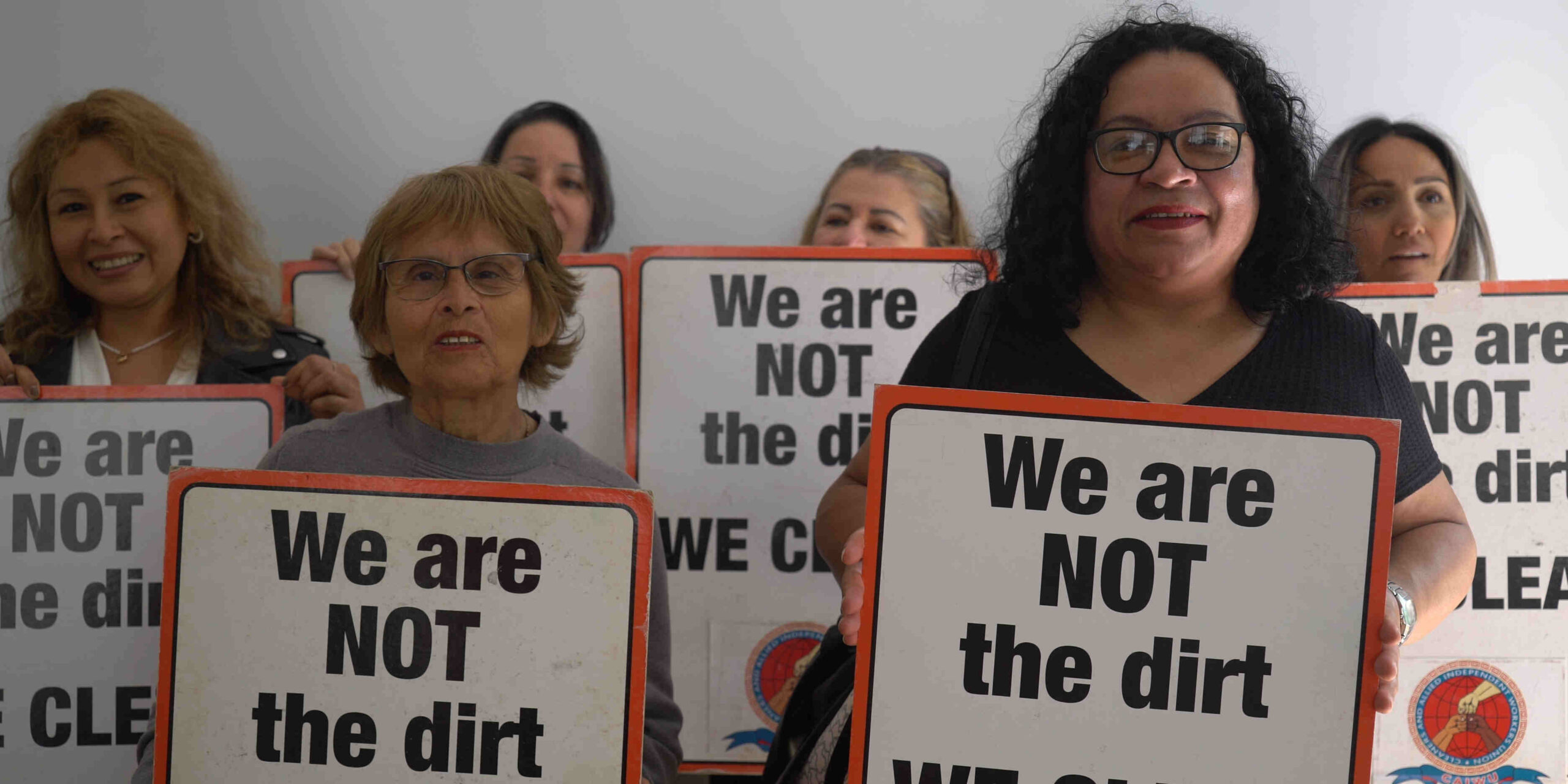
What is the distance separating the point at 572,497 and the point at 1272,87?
1.26 meters

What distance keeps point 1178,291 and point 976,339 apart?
1.03ft

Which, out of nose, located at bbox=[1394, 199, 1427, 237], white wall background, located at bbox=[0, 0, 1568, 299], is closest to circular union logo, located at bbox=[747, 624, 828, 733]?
white wall background, located at bbox=[0, 0, 1568, 299]

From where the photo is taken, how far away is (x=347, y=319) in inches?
109

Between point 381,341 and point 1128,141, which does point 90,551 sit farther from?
point 1128,141

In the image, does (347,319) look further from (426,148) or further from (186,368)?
(426,148)

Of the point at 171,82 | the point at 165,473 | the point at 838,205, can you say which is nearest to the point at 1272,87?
the point at 838,205

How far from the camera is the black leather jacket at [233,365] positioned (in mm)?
2496

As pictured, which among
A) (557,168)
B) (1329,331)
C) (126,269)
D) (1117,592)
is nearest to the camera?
(1117,592)

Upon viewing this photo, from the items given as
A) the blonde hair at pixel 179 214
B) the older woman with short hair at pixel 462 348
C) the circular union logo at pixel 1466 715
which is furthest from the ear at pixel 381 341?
the circular union logo at pixel 1466 715

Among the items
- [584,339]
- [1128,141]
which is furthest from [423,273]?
[1128,141]

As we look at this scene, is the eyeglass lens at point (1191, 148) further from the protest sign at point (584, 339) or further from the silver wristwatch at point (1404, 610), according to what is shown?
the protest sign at point (584, 339)

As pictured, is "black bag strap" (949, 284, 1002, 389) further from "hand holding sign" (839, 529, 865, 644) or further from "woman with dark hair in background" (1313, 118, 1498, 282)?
"woman with dark hair in background" (1313, 118, 1498, 282)

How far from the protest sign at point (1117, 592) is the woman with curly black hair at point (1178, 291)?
156mm

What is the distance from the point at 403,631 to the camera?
63.2 inches
